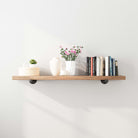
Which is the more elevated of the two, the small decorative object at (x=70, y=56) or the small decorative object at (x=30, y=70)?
the small decorative object at (x=70, y=56)

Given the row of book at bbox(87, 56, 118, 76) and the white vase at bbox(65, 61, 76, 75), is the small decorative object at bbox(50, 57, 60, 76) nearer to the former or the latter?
the white vase at bbox(65, 61, 76, 75)

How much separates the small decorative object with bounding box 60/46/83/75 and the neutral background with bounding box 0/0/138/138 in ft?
0.23

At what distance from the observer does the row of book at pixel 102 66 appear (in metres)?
1.48

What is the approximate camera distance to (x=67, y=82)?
5.32ft

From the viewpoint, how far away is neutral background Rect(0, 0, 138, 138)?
5.26 ft

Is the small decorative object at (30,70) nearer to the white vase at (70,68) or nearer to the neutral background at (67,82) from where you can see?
the neutral background at (67,82)

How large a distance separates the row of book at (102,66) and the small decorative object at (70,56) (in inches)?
5.0

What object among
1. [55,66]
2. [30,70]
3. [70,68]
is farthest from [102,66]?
[30,70]

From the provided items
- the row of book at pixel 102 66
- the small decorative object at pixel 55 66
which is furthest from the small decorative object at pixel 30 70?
the row of book at pixel 102 66

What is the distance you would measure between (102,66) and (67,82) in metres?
0.33

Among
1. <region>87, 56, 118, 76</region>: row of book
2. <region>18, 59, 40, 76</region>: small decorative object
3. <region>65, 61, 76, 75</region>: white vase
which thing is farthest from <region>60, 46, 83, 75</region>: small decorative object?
<region>18, 59, 40, 76</region>: small decorative object

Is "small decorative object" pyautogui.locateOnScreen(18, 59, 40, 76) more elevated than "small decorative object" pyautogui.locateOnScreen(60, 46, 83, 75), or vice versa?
"small decorative object" pyautogui.locateOnScreen(60, 46, 83, 75)
